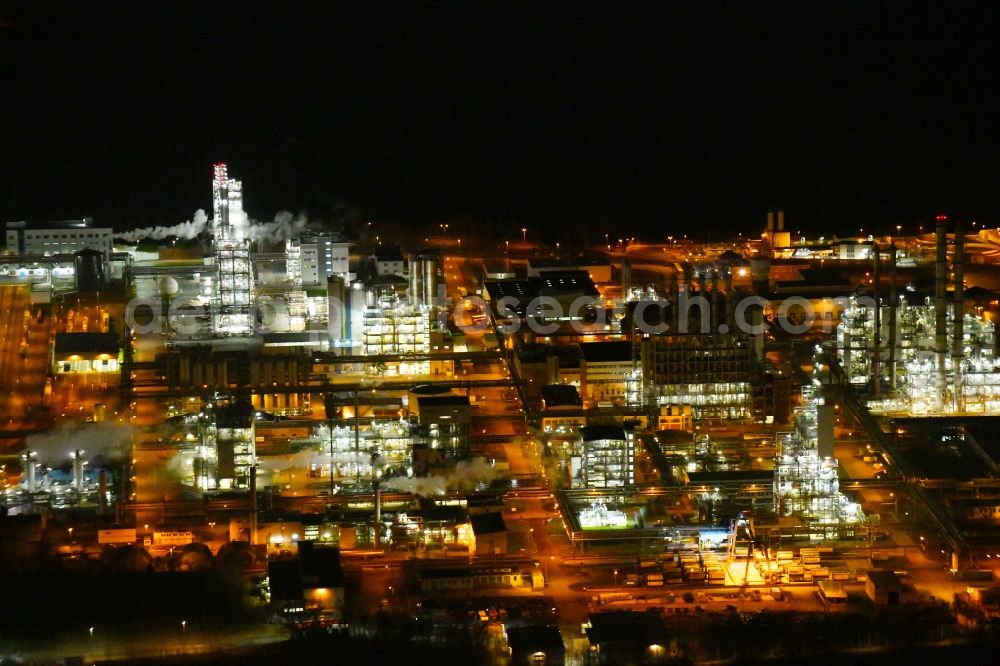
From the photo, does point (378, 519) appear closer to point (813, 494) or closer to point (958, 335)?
point (813, 494)

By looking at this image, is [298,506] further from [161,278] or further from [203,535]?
[161,278]

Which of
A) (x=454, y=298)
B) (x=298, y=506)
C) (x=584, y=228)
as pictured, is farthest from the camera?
(x=584, y=228)

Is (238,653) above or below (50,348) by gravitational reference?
below

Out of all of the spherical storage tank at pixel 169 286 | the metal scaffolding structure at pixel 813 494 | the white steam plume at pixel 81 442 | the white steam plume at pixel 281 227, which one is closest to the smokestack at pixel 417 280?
the spherical storage tank at pixel 169 286

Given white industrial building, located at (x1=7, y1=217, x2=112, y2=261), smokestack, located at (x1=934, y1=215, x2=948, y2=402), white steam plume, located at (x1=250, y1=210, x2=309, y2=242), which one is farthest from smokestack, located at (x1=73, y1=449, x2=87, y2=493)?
white steam plume, located at (x1=250, y1=210, x2=309, y2=242)

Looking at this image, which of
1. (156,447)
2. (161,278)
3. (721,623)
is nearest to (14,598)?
(156,447)

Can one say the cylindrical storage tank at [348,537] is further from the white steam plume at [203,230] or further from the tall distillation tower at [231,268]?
the white steam plume at [203,230]

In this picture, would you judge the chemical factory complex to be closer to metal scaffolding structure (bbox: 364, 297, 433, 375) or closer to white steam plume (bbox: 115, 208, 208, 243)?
metal scaffolding structure (bbox: 364, 297, 433, 375)
